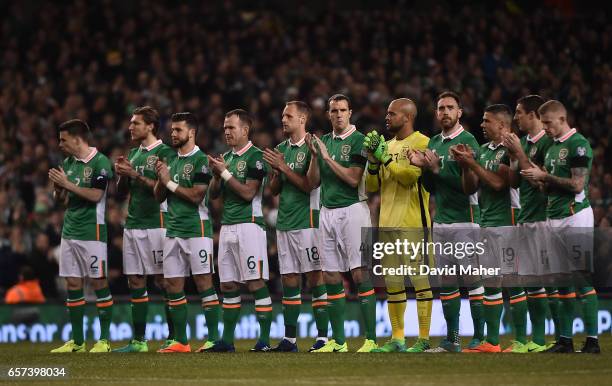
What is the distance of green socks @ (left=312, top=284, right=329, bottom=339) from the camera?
42.7 ft

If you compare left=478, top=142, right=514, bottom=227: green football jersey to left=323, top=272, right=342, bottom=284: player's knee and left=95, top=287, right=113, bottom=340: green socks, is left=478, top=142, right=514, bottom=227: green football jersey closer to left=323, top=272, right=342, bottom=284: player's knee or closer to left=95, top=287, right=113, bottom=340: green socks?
left=323, top=272, right=342, bottom=284: player's knee

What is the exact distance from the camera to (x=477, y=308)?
12.5 meters

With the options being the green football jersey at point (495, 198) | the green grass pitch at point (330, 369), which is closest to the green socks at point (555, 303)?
the green grass pitch at point (330, 369)

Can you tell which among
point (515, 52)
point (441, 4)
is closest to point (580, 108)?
point (515, 52)

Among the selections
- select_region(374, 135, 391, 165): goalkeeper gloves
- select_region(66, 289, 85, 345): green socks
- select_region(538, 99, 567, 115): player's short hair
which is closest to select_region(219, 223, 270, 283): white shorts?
select_region(374, 135, 391, 165): goalkeeper gloves

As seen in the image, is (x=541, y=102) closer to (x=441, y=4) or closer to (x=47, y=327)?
(x=47, y=327)

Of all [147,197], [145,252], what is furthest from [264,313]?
[147,197]

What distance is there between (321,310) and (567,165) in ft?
10.2

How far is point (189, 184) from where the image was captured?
43.5 ft

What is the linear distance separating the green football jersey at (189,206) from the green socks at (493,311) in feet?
10.3

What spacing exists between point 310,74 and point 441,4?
581cm

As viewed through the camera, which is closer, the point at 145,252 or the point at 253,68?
the point at 145,252

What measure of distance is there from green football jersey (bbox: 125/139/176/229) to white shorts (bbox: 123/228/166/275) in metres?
0.08

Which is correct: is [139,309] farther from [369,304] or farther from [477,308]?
[477,308]
